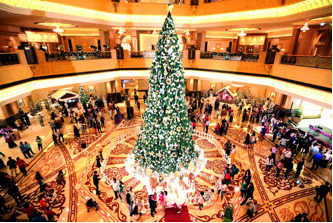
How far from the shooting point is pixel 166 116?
7031mm

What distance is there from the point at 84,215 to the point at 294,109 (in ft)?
54.3

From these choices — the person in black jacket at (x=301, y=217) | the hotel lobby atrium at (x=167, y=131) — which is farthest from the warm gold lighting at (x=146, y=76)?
the person in black jacket at (x=301, y=217)

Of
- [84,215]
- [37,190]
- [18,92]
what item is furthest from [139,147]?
[18,92]

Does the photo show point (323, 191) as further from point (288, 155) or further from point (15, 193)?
point (15, 193)

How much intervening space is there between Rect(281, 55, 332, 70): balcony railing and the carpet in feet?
29.0

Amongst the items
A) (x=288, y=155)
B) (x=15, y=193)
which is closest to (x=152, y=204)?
(x=15, y=193)

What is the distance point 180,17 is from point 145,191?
1483cm

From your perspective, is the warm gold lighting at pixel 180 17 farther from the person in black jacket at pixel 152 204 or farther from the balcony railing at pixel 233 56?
the person in black jacket at pixel 152 204

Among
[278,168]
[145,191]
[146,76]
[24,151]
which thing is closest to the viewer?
[145,191]

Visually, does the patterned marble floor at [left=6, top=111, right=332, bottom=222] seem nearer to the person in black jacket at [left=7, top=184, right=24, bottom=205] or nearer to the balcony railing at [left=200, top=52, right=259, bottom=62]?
the person in black jacket at [left=7, top=184, right=24, bottom=205]

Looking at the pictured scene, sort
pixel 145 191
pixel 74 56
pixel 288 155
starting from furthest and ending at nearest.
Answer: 1. pixel 74 56
2. pixel 288 155
3. pixel 145 191

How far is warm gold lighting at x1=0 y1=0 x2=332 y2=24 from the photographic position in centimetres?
867

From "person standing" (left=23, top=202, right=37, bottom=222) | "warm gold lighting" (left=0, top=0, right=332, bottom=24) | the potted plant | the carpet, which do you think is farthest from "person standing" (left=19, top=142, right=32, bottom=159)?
the potted plant

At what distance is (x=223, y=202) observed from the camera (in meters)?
6.82
